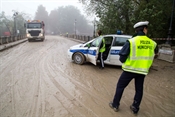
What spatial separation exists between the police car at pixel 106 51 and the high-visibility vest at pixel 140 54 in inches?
128

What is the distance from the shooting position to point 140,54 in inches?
111

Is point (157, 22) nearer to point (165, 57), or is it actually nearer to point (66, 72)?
point (165, 57)

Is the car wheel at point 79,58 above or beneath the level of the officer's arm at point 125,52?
beneath

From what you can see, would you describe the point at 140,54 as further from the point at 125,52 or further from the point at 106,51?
the point at 106,51

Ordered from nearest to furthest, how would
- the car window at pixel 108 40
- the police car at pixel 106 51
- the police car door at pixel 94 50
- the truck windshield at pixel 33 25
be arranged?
the police car door at pixel 94 50
the police car at pixel 106 51
the car window at pixel 108 40
the truck windshield at pixel 33 25

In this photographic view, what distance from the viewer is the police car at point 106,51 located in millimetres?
6297

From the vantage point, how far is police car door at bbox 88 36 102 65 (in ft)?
20.2

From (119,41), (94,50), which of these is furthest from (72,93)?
(119,41)

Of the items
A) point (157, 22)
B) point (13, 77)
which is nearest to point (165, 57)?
point (157, 22)

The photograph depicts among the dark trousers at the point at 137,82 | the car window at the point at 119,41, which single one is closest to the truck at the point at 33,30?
the car window at the point at 119,41

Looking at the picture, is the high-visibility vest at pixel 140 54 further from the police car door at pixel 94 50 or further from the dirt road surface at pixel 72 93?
the police car door at pixel 94 50

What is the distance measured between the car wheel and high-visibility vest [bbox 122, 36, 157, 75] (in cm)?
429

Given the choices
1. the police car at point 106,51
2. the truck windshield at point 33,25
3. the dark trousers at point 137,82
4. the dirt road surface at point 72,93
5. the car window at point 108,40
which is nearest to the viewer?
the dark trousers at point 137,82

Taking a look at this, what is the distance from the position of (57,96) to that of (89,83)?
1.35m
